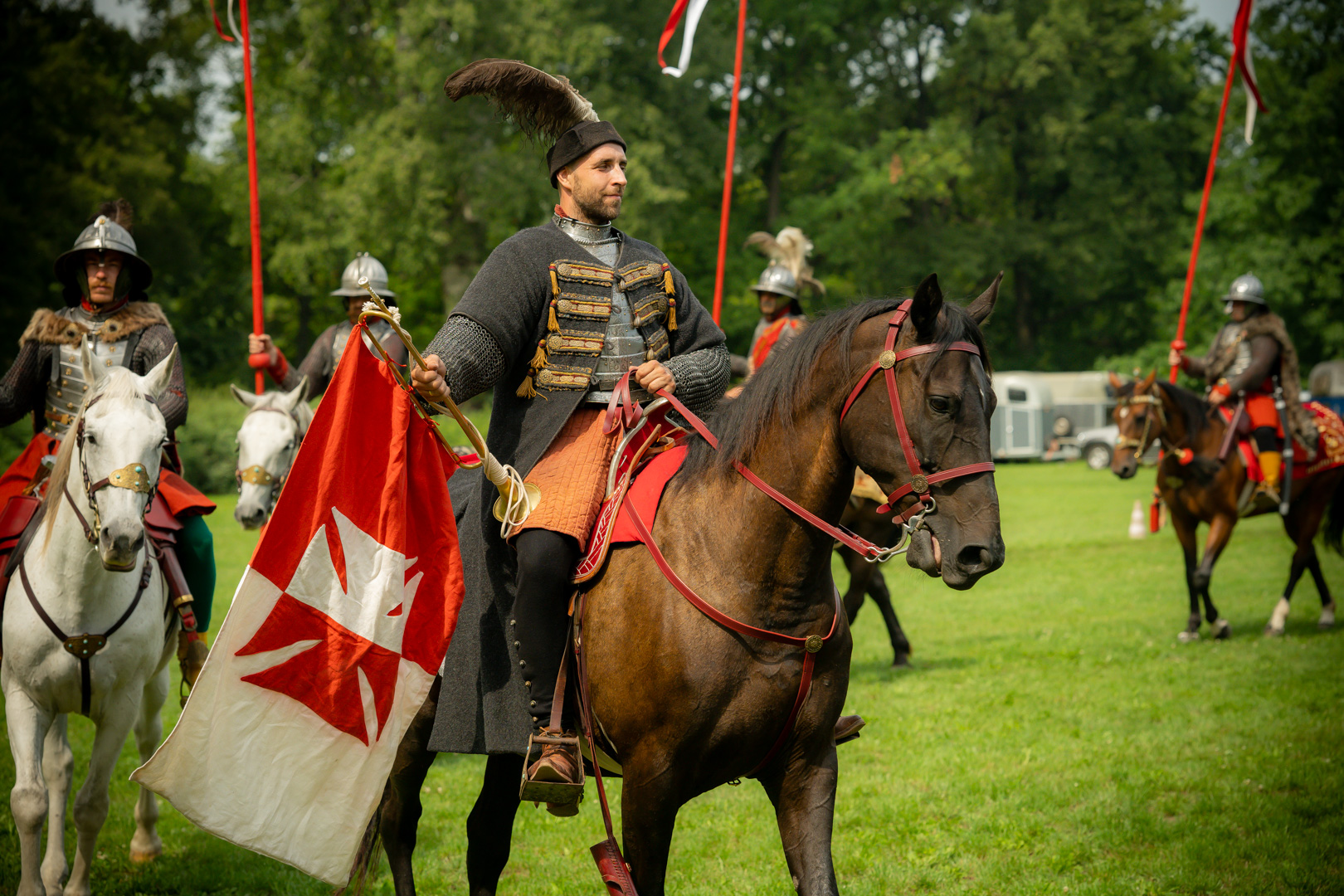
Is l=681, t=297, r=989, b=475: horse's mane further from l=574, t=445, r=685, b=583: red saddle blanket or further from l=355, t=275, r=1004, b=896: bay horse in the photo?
l=574, t=445, r=685, b=583: red saddle blanket

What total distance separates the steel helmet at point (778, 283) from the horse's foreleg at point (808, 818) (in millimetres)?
6740

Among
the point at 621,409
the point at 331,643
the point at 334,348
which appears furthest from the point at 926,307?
the point at 334,348

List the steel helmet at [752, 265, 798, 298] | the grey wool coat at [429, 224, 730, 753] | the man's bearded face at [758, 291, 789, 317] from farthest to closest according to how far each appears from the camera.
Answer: the man's bearded face at [758, 291, 789, 317], the steel helmet at [752, 265, 798, 298], the grey wool coat at [429, 224, 730, 753]

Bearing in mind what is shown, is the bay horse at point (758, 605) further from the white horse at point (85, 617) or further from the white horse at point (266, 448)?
the white horse at point (266, 448)

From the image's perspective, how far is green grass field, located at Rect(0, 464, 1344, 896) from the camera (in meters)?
5.56

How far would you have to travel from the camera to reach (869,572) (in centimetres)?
921

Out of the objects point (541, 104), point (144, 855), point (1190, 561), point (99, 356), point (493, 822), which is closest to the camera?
point (541, 104)

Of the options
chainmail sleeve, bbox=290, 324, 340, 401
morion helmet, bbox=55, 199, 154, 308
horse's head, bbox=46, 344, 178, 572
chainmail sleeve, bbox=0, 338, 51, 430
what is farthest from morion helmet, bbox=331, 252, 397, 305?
horse's head, bbox=46, 344, 178, 572

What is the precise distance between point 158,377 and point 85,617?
109 cm

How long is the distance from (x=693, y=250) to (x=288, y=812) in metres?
36.1

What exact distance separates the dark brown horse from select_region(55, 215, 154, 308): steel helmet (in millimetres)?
5370

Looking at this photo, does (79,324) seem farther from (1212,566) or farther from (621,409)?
(1212,566)

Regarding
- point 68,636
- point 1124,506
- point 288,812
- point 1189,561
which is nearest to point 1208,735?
point 1189,561

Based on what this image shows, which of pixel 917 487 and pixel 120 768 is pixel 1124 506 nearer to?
pixel 120 768
